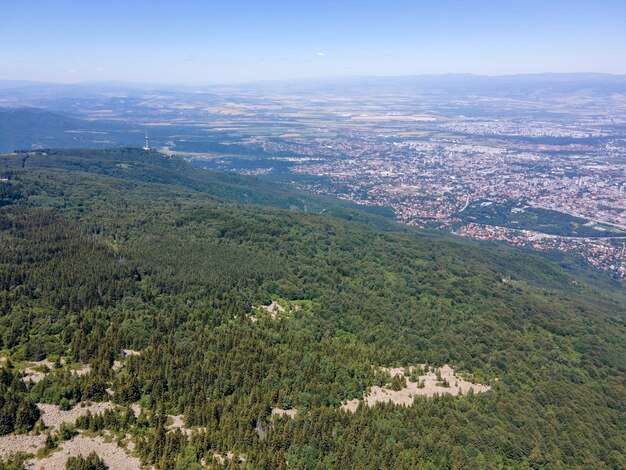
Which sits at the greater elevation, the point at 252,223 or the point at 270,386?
the point at 252,223

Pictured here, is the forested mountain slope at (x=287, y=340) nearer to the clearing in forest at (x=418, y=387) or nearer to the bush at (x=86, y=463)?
the clearing in forest at (x=418, y=387)

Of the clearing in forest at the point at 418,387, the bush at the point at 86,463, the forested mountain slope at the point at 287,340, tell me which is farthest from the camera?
the clearing in forest at the point at 418,387

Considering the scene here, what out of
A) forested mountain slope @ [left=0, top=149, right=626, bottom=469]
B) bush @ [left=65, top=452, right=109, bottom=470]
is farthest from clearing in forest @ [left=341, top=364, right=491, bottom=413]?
bush @ [left=65, top=452, right=109, bottom=470]

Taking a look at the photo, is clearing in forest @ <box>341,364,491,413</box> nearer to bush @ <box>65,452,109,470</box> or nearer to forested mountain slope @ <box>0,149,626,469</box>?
forested mountain slope @ <box>0,149,626,469</box>

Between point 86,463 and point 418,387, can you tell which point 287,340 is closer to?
point 418,387

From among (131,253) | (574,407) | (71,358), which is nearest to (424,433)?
(574,407)

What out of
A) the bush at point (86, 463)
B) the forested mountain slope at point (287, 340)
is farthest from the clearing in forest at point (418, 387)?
the bush at point (86, 463)

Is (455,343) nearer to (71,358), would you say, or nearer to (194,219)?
(71,358)

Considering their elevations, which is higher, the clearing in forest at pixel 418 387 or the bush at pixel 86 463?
the bush at pixel 86 463

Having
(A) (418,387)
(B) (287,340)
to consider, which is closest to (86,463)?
(B) (287,340)
